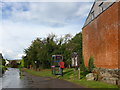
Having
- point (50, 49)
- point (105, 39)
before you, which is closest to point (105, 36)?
point (105, 39)

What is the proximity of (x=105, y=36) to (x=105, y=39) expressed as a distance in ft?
0.98

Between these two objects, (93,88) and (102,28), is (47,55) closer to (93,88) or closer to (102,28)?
(102,28)

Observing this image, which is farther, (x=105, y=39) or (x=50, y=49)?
(x=50, y=49)

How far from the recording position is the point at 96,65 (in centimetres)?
1967

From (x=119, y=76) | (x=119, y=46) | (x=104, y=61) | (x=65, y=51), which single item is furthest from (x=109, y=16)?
(x=65, y=51)

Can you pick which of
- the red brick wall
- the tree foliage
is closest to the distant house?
the red brick wall

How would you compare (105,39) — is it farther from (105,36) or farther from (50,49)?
(50,49)

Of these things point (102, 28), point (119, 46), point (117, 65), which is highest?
point (102, 28)

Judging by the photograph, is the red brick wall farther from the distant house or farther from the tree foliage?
the tree foliage

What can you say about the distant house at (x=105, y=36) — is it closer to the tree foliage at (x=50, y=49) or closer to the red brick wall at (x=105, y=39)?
the red brick wall at (x=105, y=39)

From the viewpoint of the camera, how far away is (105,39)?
55.5 feet

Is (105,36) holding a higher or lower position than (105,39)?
higher

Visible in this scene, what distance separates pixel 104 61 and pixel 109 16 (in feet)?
14.9

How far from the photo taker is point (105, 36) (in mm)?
16875
